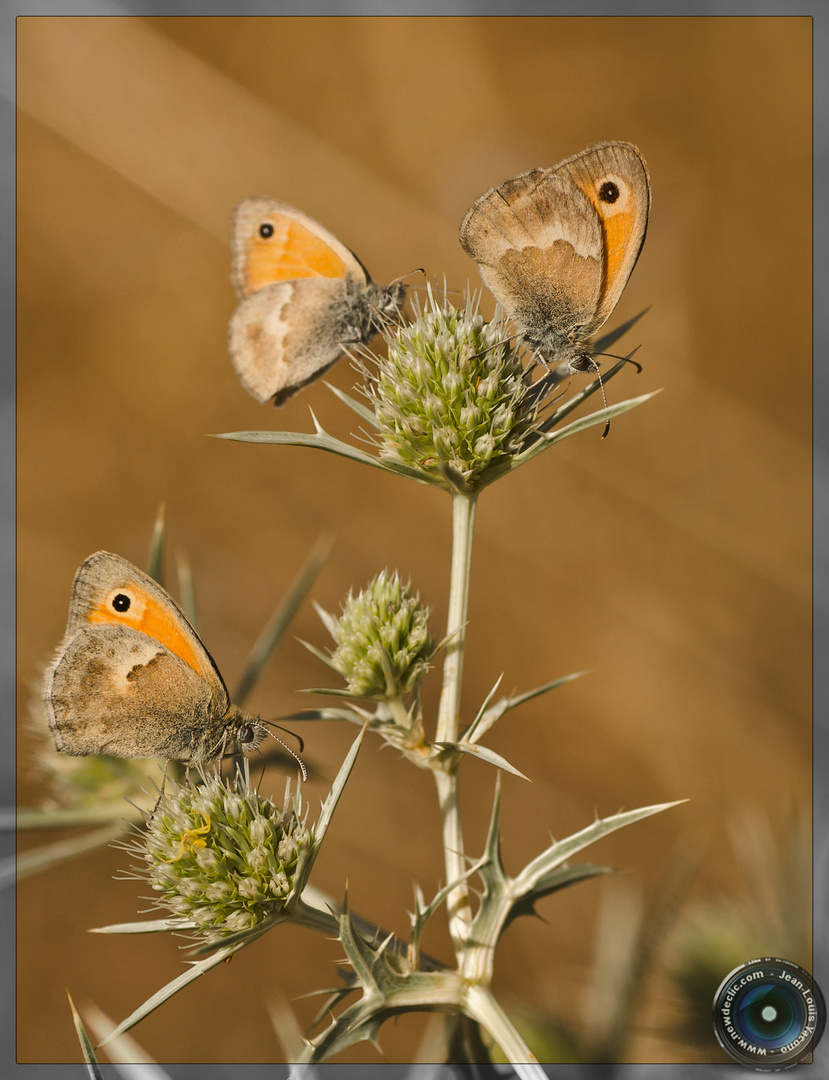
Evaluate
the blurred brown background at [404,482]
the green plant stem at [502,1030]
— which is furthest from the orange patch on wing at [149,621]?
the blurred brown background at [404,482]

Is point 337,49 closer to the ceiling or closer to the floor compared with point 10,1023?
closer to the ceiling

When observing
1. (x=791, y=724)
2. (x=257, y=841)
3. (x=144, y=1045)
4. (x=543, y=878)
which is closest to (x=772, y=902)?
(x=543, y=878)

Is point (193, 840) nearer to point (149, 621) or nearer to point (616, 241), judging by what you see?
point (149, 621)

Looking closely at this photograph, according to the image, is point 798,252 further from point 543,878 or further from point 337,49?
point 543,878

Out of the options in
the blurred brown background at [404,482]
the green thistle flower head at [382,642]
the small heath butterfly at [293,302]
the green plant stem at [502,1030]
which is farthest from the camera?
the blurred brown background at [404,482]

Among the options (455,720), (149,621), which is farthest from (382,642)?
(149,621)

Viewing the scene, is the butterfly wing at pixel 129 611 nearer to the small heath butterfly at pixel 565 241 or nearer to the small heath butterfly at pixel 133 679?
the small heath butterfly at pixel 133 679
